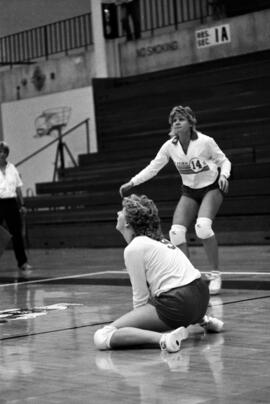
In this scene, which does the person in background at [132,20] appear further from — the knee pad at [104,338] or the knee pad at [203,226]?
the knee pad at [104,338]

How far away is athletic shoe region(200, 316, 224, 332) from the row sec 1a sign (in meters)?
12.5

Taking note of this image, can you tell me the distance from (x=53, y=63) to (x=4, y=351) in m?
15.9

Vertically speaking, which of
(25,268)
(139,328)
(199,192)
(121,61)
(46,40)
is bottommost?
(25,268)

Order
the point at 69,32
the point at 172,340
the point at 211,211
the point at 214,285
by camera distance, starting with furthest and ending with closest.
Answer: the point at 69,32
the point at 211,211
the point at 214,285
the point at 172,340

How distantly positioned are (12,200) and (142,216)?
6.98 m

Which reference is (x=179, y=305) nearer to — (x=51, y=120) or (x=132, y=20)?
(x=132, y=20)

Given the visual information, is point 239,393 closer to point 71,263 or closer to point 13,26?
point 71,263

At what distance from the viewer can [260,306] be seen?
7082mm

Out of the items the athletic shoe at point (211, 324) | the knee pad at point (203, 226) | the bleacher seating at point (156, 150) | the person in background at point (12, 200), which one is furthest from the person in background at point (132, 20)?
the athletic shoe at point (211, 324)

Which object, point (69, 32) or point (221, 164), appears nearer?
point (221, 164)

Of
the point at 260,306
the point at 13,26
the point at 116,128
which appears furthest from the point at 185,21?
the point at 260,306

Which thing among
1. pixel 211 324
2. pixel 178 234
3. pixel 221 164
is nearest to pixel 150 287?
pixel 211 324

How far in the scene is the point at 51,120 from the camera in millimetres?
20969

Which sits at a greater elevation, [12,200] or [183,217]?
[183,217]
